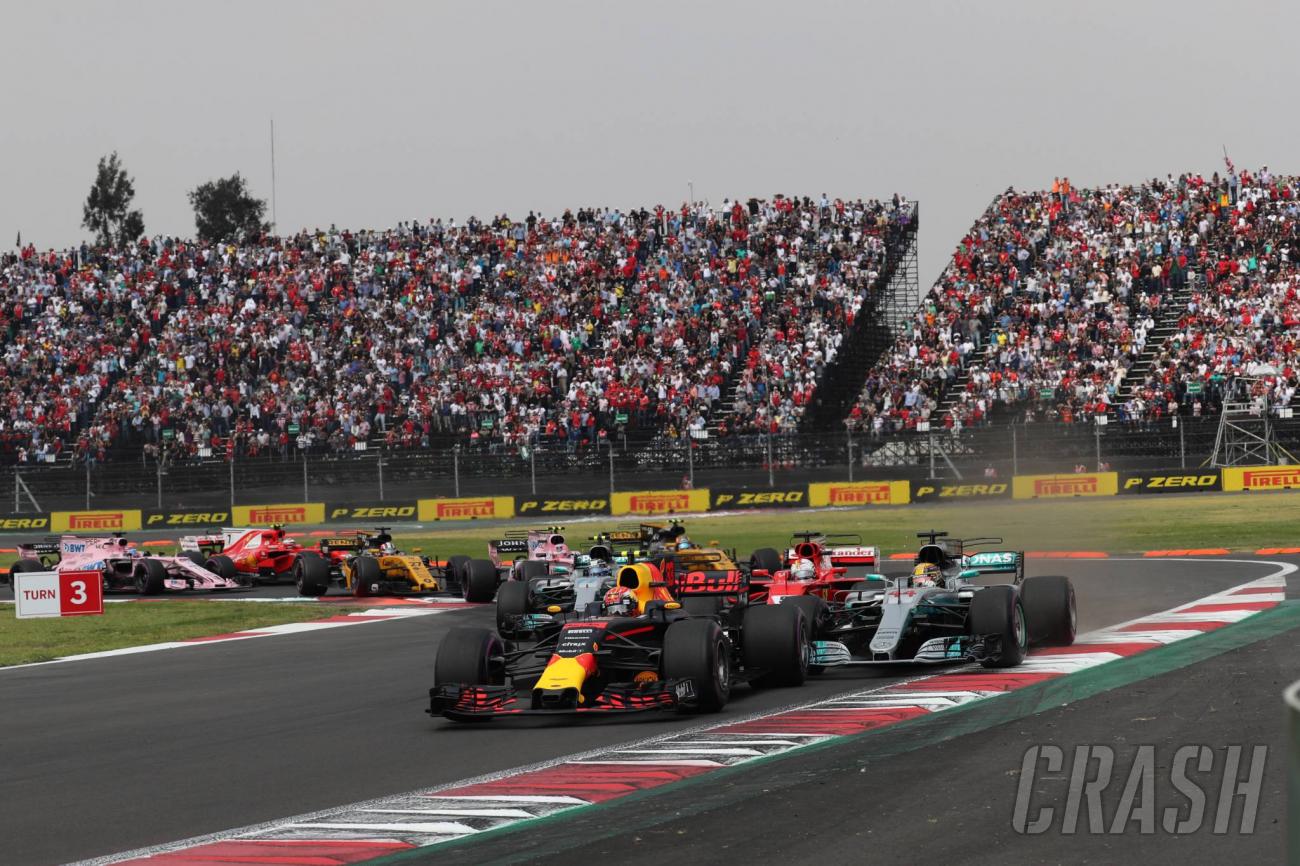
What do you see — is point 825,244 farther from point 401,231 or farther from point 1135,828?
point 1135,828

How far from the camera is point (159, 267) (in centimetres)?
5866

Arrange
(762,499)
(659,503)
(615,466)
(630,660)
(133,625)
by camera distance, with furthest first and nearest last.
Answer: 1. (615,466)
2. (659,503)
3. (762,499)
4. (133,625)
5. (630,660)

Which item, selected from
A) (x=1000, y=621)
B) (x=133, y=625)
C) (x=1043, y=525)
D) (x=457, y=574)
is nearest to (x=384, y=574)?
(x=457, y=574)

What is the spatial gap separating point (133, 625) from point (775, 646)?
11676mm

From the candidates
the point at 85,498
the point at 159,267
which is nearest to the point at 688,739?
the point at 85,498

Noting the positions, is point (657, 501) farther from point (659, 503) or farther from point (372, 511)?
point (372, 511)

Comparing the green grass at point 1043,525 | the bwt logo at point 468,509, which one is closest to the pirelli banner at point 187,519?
the bwt logo at point 468,509

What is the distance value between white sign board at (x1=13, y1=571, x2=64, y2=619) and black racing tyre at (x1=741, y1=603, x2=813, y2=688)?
1331 cm

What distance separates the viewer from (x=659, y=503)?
42781mm

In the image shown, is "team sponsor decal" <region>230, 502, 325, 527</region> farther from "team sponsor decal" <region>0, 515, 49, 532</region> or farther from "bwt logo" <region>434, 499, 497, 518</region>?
"team sponsor decal" <region>0, 515, 49, 532</region>

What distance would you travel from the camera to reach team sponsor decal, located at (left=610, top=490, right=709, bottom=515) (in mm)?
42375

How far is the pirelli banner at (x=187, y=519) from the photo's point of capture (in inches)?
1802

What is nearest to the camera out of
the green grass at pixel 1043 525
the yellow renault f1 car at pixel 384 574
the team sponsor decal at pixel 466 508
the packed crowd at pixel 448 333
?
the yellow renault f1 car at pixel 384 574

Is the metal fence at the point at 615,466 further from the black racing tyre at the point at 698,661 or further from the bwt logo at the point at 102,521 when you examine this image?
the black racing tyre at the point at 698,661
